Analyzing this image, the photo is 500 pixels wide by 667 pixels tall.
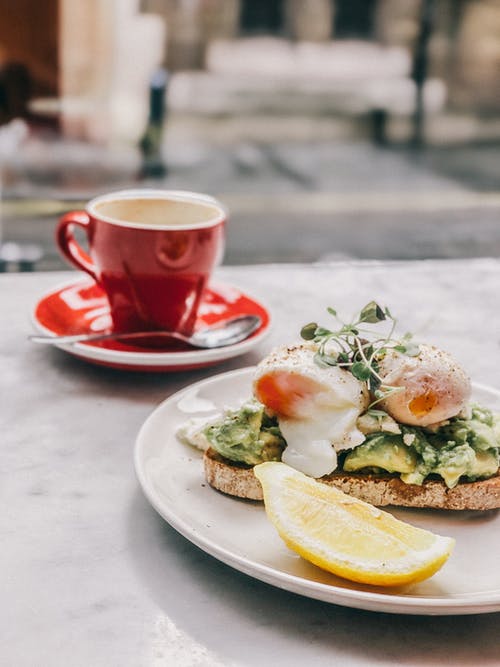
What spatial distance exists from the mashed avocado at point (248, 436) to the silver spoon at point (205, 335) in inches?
11.9

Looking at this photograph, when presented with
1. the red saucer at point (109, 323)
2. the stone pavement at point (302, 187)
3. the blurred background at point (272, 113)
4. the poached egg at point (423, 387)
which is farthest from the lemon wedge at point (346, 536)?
the blurred background at point (272, 113)

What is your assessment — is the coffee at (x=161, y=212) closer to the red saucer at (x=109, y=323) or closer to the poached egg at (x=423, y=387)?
the red saucer at (x=109, y=323)

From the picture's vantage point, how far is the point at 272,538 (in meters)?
0.69

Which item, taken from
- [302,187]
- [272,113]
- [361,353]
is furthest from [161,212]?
[272,113]

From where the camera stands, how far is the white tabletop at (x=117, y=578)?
0.60m

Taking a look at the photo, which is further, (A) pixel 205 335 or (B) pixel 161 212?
(B) pixel 161 212

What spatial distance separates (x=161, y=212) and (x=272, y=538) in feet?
2.11

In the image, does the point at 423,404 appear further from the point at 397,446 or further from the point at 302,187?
the point at 302,187

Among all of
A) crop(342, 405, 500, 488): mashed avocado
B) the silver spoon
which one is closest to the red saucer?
the silver spoon

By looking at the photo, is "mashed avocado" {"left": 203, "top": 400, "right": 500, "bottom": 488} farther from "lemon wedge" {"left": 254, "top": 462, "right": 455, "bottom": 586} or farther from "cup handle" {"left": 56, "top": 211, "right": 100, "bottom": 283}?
"cup handle" {"left": 56, "top": 211, "right": 100, "bottom": 283}

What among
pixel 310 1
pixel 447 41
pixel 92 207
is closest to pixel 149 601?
pixel 92 207

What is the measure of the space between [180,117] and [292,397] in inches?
227

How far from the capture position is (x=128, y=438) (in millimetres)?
916

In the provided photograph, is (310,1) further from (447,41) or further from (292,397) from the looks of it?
(292,397)
